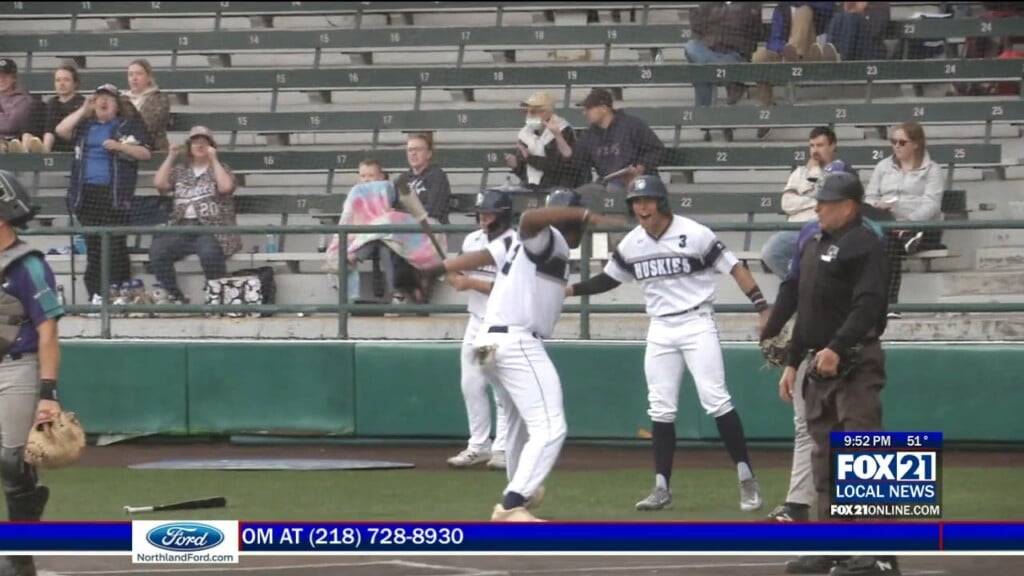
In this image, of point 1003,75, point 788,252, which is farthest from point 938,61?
point 788,252

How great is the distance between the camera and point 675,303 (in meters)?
10.9

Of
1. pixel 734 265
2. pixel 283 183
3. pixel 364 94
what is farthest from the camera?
pixel 364 94

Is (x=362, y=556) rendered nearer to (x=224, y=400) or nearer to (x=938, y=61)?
(x=224, y=400)

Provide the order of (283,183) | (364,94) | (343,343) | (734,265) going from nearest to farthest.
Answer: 1. (734,265)
2. (343,343)
3. (283,183)
4. (364,94)

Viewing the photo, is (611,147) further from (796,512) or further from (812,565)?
(812,565)

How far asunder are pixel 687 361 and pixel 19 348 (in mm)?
4128

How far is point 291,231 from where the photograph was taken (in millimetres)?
14070

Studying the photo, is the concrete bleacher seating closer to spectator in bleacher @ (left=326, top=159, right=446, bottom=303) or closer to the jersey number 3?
spectator in bleacher @ (left=326, top=159, right=446, bottom=303)

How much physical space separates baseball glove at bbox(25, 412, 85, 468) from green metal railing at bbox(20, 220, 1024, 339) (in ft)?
18.0

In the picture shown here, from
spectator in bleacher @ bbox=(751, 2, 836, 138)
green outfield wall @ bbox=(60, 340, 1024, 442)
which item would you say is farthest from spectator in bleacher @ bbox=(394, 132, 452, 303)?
spectator in bleacher @ bbox=(751, 2, 836, 138)

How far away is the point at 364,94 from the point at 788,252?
18.6 feet

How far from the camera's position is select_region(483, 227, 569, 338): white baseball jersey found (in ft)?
32.4

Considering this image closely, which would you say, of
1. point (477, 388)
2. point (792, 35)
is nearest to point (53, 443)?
point (477, 388)

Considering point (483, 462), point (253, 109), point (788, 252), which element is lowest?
point (483, 462)
